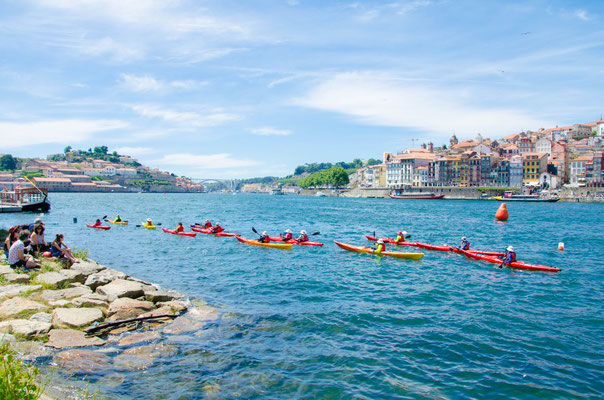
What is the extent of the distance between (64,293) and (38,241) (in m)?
7.06

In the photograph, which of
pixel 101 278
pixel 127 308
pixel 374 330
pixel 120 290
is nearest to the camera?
pixel 374 330

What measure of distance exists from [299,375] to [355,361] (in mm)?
1708

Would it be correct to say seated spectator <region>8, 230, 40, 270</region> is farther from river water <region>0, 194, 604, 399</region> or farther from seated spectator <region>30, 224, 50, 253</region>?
river water <region>0, 194, 604, 399</region>

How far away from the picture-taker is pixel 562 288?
60.7 feet

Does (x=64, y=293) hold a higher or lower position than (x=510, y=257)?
higher

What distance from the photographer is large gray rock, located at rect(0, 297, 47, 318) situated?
11039 mm

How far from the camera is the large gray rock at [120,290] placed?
13.7 m

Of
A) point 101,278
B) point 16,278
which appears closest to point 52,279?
point 16,278

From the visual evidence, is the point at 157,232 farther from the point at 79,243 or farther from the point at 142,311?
the point at 142,311

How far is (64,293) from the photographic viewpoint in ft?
43.4

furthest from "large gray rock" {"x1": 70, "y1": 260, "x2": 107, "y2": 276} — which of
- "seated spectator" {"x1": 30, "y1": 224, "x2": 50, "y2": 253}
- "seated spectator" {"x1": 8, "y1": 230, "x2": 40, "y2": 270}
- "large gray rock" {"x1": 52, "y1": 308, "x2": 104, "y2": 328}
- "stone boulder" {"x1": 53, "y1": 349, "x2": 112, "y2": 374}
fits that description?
"stone boulder" {"x1": 53, "y1": 349, "x2": 112, "y2": 374}

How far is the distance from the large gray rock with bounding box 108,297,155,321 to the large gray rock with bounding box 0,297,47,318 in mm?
1926

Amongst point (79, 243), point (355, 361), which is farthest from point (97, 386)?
point (79, 243)

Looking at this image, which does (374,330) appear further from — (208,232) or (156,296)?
(208,232)
